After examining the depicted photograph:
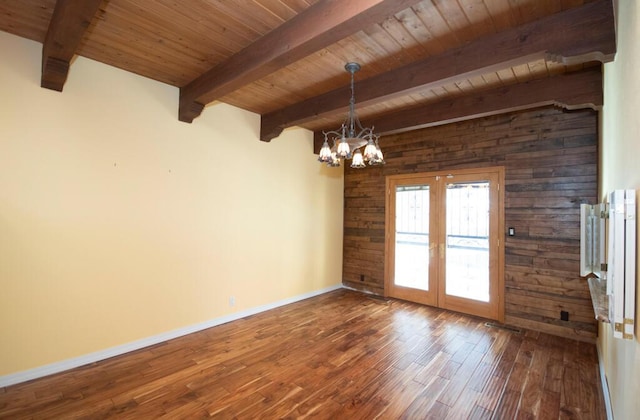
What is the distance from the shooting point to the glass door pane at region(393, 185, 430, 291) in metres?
4.96

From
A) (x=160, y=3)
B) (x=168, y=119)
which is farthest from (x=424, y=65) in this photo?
(x=168, y=119)

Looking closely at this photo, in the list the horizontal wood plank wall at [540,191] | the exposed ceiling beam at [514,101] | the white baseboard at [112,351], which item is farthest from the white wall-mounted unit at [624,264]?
the white baseboard at [112,351]

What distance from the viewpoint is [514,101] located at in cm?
336

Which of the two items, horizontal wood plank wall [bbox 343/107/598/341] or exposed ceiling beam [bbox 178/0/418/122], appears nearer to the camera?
exposed ceiling beam [bbox 178/0/418/122]

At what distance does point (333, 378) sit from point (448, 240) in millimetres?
3012

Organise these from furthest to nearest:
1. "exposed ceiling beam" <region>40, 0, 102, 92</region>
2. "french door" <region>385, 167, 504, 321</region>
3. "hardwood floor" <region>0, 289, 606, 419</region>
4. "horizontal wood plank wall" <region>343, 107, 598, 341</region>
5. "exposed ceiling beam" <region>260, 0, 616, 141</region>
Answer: "french door" <region>385, 167, 504, 321</region>, "horizontal wood plank wall" <region>343, 107, 598, 341</region>, "hardwood floor" <region>0, 289, 606, 419</region>, "exposed ceiling beam" <region>260, 0, 616, 141</region>, "exposed ceiling beam" <region>40, 0, 102, 92</region>

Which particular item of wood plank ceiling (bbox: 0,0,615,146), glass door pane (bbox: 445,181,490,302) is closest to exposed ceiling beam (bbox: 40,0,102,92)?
wood plank ceiling (bbox: 0,0,615,146)

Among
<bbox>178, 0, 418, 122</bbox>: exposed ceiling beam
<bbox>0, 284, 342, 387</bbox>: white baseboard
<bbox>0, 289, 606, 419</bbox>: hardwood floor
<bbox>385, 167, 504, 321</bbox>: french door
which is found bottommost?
<bbox>0, 289, 606, 419</bbox>: hardwood floor

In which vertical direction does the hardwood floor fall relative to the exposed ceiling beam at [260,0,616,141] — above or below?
below

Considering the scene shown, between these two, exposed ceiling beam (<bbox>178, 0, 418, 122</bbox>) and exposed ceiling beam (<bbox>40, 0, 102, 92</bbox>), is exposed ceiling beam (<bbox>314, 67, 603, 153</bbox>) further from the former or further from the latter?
exposed ceiling beam (<bbox>40, 0, 102, 92</bbox>)

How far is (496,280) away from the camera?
13.7 feet

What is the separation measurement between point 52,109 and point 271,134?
99.1 inches

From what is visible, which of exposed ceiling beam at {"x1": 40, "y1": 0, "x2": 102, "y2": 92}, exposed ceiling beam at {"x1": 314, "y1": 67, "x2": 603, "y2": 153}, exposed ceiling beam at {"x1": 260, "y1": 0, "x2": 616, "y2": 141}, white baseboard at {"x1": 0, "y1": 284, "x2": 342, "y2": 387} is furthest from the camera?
exposed ceiling beam at {"x1": 314, "y1": 67, "x2": 603, "y2": 153}

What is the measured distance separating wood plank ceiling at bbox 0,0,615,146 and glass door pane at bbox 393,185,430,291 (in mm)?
1766
